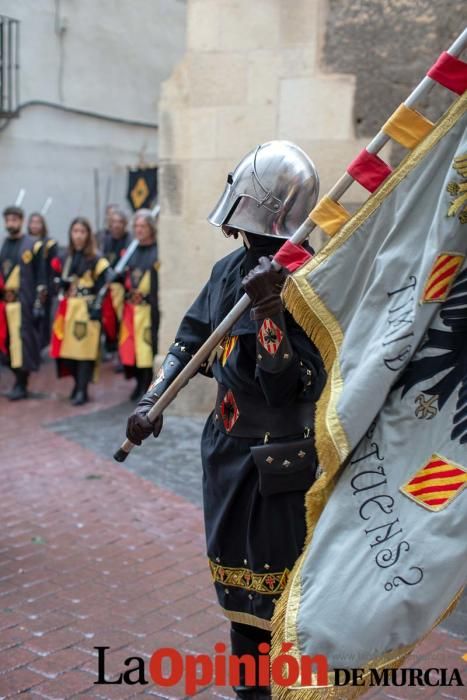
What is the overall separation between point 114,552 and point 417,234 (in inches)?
122

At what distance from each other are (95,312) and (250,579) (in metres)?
6.05

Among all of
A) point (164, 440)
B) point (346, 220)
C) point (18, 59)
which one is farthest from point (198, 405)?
point (18, 59)

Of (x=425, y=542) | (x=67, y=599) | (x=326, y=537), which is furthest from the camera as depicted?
(x=67, y=599)

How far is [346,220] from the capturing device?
226cm

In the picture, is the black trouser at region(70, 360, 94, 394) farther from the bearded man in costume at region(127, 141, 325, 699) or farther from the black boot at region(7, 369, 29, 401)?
the bearded man in costume at region(127, 141, 325, 699)

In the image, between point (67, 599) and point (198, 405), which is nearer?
point (67, 599)

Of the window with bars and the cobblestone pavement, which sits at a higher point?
the window with bars

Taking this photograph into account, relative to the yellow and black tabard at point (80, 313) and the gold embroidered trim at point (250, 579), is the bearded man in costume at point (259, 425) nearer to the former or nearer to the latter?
the gold embroidered trim at point (250, 579)

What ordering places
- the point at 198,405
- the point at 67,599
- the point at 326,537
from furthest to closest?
1. the point at 198,405
2. the point at 67,599
3. the point at 326,537

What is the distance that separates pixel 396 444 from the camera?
2111 mm

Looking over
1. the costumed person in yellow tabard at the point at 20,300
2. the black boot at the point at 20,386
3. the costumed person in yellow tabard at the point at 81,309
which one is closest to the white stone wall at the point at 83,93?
the costumed person in yellow tabard at the point at 20,300

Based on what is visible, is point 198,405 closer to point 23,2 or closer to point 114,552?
point 114,552

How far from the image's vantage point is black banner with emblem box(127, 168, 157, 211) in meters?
12.4

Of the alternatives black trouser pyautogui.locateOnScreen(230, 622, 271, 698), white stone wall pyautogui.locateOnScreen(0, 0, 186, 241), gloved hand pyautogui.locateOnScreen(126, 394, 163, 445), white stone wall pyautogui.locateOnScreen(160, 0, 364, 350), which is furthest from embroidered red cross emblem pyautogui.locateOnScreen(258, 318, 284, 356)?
white stone wall pyautogui.locateOnScreen(0, 0, 186, 241)
